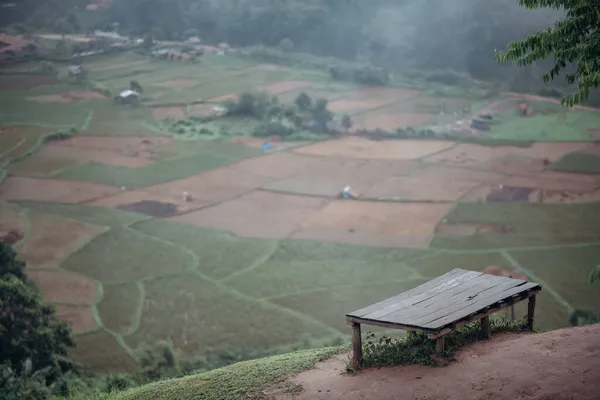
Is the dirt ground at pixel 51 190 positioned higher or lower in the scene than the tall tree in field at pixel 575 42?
lower

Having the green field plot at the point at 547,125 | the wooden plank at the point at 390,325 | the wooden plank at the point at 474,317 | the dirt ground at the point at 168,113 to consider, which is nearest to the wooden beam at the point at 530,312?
the wooden plank at the point at 474,317

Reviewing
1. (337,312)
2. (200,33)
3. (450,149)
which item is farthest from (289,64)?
(337,312)

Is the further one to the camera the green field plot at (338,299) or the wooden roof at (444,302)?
the green field plot at (338,299)

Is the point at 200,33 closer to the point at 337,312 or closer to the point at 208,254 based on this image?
the point at 208,254

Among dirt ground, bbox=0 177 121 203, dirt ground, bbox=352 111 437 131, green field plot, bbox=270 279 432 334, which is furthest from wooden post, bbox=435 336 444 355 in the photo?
dirt ground, bbox=352 111 437 131

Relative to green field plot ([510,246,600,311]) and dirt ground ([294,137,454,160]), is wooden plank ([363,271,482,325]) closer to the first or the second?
green field plot ([510,246,600,311])

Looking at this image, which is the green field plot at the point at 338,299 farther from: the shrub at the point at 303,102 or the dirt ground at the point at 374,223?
the shrub at the point at 303,102

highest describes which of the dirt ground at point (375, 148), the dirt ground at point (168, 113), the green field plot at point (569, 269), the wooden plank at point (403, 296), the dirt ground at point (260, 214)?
the dirt ground at point (168, 113)
